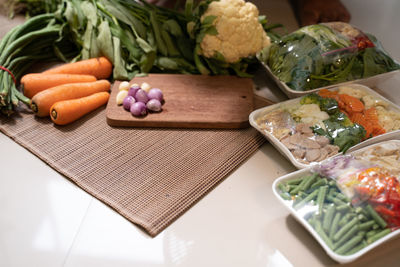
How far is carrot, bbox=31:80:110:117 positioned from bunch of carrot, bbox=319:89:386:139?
720 mm

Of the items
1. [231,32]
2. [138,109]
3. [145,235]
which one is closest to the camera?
[145,235]

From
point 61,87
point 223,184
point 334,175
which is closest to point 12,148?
point 61,87

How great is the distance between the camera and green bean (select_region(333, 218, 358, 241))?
2.39ft

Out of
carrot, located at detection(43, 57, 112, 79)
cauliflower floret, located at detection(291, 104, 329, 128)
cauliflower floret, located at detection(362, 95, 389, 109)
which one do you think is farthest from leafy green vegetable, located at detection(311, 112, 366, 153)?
carrot, located at detection(43, 57, 112, 79)

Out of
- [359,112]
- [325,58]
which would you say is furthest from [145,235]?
[325,58]

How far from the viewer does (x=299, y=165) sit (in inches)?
35.2

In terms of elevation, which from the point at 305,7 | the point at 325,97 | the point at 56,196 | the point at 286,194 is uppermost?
the point at 305,7

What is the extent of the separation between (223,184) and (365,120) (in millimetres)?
444

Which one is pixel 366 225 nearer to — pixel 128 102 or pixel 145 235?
pixel 145 235

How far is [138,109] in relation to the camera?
3.48 ft

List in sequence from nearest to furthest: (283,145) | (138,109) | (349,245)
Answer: (349,245) → (283,145) → (138,109)

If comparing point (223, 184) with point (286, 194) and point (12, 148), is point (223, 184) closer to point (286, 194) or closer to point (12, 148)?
point (286, 194)

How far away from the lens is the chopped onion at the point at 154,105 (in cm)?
108

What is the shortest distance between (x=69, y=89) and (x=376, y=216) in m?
0.92
